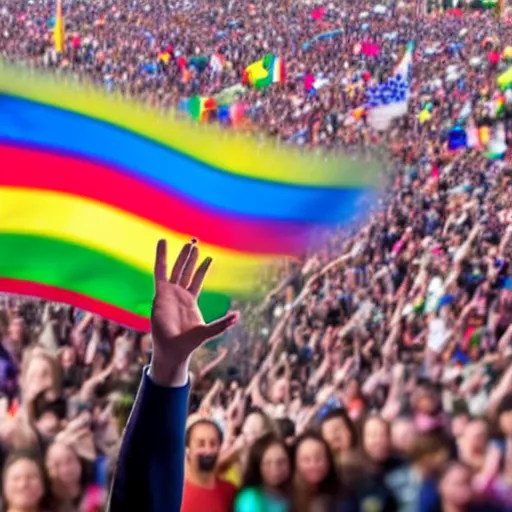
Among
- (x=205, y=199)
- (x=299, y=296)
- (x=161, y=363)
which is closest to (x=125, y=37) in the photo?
(x=299, y=296)

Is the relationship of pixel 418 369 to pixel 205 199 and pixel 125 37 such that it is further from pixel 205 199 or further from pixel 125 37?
pixel 125 37

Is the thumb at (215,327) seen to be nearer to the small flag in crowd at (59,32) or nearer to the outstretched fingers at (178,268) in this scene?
the outstretched fingers at (178,268)

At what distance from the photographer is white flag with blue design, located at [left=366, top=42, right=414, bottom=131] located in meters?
6.62

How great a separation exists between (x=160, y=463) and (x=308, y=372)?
73.3 inches

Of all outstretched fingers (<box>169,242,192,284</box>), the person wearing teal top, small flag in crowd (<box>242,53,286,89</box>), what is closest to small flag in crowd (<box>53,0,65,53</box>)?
small flag in crowd (<box>242,53,286,89</box>)

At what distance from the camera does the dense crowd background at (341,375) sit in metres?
3.45

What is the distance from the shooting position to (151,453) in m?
2.38

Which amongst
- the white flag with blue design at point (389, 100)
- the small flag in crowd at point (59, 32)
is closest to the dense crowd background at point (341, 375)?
A: the white flag with blue design at point (389, 100)

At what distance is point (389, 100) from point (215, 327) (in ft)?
16.0

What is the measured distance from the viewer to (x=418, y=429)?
3.61 meters

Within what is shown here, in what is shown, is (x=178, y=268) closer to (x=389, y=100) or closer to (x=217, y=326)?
(x=217, y=326)

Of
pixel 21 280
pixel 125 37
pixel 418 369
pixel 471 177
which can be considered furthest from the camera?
pixel 125 37

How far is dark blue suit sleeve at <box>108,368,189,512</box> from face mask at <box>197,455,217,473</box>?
100 cm

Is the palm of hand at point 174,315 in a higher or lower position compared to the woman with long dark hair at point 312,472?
higher
